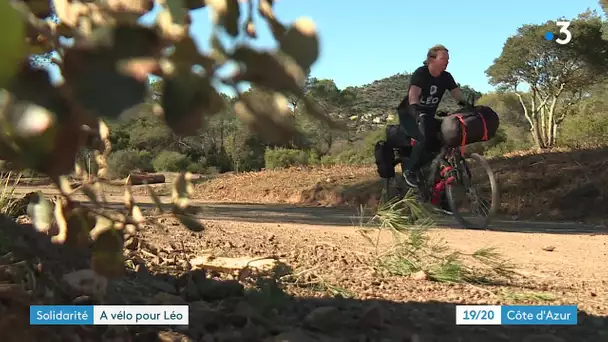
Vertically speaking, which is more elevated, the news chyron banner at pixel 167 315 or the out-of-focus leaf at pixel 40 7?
the out-of-focus leaf at pixel 40 7

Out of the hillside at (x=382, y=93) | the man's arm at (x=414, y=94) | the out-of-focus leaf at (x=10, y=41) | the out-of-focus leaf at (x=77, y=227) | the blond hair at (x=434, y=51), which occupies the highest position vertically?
the hillside at (x=382, y=93)

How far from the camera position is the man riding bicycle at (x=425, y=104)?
19.1 feet

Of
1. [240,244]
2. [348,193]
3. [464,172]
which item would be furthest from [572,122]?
[240,244]

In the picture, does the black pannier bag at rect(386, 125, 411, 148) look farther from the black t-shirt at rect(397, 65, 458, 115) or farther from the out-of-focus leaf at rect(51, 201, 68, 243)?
the out-of-focus leaf at rect(51, 201, 68, 243)

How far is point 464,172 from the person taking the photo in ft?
19.8

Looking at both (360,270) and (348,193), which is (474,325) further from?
(348,193)

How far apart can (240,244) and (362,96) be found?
145 feet

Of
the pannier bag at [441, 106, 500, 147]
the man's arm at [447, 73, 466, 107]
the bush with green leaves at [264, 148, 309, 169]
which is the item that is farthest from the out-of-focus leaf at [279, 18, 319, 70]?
the bush with green leaves at [264, 148, 309, 169]

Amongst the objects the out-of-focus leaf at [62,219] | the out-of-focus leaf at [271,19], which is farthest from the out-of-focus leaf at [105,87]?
the out-of-focus leaf at [62,219]

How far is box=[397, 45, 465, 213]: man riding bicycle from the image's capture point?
581cm

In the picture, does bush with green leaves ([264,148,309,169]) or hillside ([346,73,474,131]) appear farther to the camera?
hillside ([346,73,474,131])

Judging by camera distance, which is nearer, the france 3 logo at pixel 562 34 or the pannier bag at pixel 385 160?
the pannier bag at pixel 385 160

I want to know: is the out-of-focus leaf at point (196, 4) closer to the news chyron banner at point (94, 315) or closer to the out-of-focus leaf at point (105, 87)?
the out-of-focus leaf at point (105, 87)

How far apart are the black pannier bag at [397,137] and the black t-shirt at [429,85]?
36 cm
